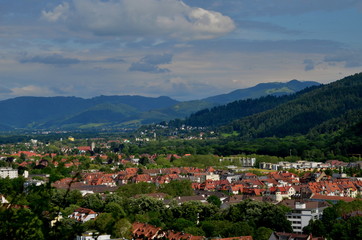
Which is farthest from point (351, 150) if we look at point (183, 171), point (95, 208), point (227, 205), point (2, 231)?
point (2, 231)

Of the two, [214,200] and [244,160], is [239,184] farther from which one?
[244,160]

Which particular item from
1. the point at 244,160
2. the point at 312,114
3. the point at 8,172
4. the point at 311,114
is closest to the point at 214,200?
the point at 8,172

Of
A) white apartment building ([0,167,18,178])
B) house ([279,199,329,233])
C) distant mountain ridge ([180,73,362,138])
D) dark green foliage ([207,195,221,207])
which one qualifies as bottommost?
house ([279,199,329,233])

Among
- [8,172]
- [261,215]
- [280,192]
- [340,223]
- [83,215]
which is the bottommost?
[340,223]

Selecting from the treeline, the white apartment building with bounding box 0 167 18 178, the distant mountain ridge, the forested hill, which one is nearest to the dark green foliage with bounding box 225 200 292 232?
the treeline

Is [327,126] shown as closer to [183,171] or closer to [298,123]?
[298,123]

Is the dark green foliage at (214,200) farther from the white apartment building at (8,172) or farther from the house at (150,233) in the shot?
the white apartment building at (8,172)

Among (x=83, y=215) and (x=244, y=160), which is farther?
(x=244, y=160)

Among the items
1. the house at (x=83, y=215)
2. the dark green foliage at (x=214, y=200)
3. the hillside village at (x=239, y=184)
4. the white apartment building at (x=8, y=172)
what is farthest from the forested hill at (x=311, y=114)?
the house at (x=83, y=215)

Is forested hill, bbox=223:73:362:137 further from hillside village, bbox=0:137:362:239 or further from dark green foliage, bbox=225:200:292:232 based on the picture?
dark green foliage, bbox=225:200:292:232
